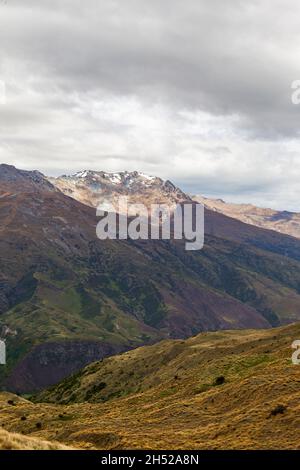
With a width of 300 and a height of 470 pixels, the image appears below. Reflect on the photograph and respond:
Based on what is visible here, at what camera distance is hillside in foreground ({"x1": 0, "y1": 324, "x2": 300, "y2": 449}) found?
52.8m

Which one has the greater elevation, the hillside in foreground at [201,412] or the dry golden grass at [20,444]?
the dry golden grass at [20,444]

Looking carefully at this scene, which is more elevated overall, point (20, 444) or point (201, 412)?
point (20, 444)

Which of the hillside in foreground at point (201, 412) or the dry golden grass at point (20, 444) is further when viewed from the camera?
the hillside in foreground at point (201, 412)

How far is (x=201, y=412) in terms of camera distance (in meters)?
65.0

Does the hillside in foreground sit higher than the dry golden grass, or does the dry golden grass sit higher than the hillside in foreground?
the dry golden grass

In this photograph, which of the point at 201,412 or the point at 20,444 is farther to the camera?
the point at 201,412

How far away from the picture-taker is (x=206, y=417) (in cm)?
6250

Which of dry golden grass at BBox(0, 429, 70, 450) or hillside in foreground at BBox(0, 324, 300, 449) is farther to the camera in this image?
hillside in foreground at BBox(0, 324, 300, 449)

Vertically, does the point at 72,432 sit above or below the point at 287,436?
below

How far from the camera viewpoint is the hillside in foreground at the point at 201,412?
52.8 meters
